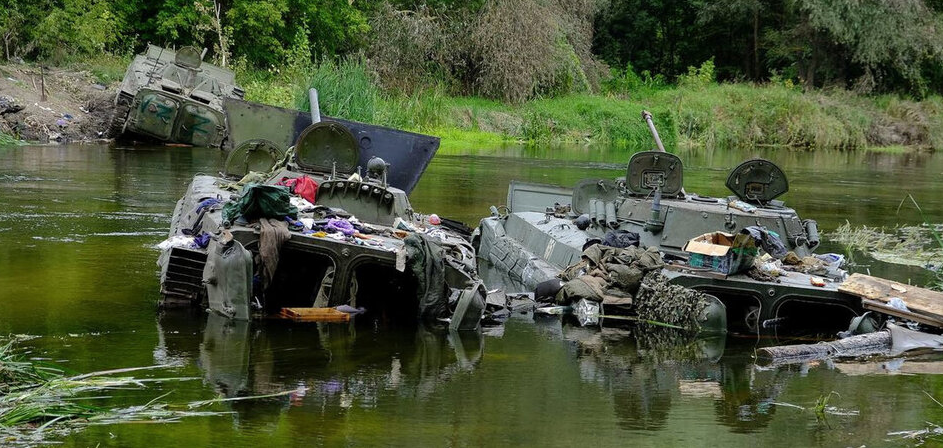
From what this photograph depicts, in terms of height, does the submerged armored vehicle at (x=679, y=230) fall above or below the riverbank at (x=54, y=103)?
below

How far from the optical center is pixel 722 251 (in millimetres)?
13750

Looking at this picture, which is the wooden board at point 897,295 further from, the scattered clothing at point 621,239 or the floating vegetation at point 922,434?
the floating vegetation at point 922,434

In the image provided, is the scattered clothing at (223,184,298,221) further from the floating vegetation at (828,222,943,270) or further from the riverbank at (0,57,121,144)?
the riverbank at (0,57,121,144)

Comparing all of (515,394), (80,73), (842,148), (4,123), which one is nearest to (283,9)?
(80,73)

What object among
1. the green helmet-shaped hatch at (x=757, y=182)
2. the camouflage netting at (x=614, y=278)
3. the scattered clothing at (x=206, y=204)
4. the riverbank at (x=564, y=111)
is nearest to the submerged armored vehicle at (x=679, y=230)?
the green helmet-shaped hatch at (x=757, y=182)

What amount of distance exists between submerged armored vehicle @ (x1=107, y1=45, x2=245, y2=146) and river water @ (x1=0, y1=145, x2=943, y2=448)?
13.4m

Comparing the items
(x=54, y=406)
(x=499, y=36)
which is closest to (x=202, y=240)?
(x=54, y=406)

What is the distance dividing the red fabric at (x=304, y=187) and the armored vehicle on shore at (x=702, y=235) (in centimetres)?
306

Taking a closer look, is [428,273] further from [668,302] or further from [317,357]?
[668,302]

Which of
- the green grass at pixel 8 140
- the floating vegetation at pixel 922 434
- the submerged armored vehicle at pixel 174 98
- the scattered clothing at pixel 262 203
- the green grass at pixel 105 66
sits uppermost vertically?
the green grass at pixel 105 66

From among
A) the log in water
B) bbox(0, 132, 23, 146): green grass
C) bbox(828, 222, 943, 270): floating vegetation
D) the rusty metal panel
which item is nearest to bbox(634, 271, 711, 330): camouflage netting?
the log in water

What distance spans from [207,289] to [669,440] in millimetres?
5666

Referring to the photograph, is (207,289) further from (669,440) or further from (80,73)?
(80,73)

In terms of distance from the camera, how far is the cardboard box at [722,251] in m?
13.6
